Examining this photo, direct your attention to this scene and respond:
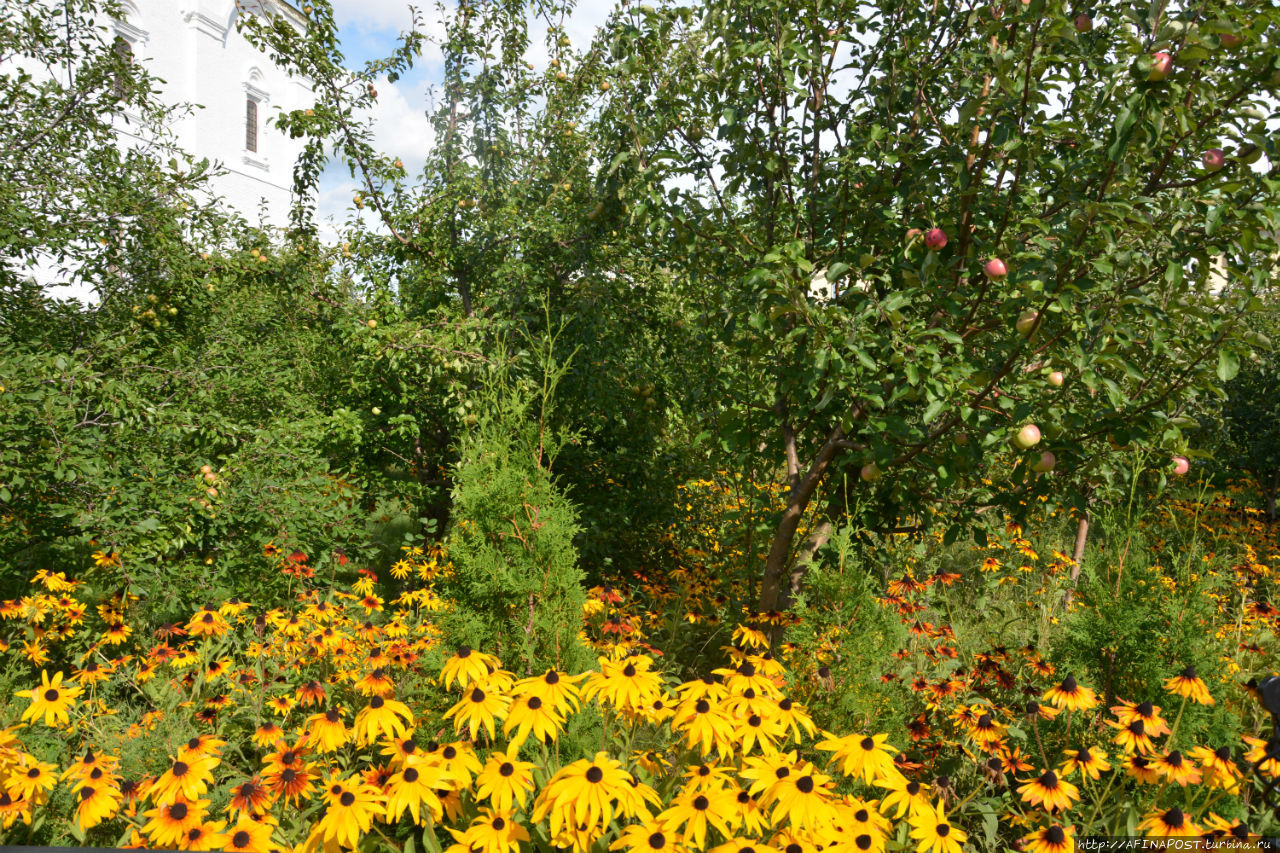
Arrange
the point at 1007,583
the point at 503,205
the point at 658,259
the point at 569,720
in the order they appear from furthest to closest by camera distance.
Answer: the point at 1007,583 < the point at 503,205 < the point at 658,259 < the point at 569,720

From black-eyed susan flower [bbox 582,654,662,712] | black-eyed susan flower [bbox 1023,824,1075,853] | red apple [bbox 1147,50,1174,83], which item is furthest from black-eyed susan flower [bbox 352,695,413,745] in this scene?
red apple [bbox 1147,50,1174,83]

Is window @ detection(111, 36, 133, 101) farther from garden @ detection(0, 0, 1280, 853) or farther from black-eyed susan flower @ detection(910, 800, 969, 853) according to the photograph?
A: black-eyed susan flower @ detection(910, 800, 969, 853)

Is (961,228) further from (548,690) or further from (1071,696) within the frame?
(548,690)

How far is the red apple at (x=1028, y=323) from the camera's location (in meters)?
2.48

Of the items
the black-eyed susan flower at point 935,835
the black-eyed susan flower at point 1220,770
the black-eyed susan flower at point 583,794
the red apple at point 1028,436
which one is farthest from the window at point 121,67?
the black-eyed susan flower at point 1220,770

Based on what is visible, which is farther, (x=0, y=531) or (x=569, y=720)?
(x=0, y=531)

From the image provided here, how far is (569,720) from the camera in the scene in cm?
255

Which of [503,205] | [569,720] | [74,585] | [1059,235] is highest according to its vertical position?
[503,205]

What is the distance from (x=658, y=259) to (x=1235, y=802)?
323 cm

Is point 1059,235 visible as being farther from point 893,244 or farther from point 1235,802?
point 1235,802

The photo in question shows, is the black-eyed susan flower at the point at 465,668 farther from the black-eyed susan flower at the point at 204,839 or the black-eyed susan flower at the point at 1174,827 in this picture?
the black-eyed susan flower at the point at 1174,827

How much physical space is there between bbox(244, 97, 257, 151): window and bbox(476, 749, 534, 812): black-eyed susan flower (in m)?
21.7

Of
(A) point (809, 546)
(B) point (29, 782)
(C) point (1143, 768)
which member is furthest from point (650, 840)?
(A) point (809, 546)

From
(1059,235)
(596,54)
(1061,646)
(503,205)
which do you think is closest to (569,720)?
(1061,646)
